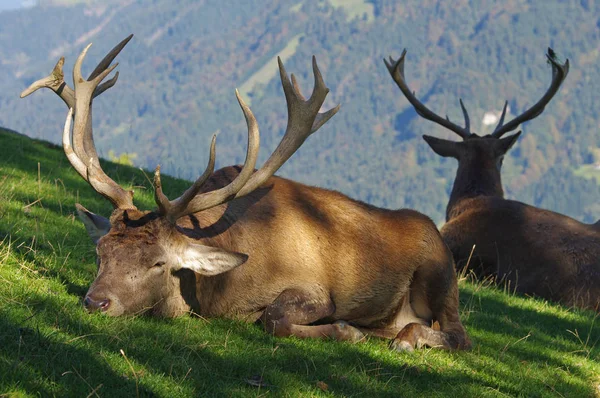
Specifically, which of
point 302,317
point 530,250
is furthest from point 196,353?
point 530,250

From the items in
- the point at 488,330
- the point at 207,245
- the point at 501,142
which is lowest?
the point at 488,330

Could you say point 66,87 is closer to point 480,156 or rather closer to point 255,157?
point 255,157

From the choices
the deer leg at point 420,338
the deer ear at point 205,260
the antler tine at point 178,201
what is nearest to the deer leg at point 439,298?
the deer leg at point 420,338

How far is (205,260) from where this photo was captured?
6.79 m

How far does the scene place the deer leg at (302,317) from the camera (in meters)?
6.97

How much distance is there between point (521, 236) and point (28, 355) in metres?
8.36

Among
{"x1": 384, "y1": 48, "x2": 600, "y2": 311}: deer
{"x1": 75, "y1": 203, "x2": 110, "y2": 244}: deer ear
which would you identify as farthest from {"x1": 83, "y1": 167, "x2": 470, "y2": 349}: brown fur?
{"x1": 384, "y1": 48, "x2": 600, "y2": 311}: deer

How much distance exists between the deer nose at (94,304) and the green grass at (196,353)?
0.06 metres

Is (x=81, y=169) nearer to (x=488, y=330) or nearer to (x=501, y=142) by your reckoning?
(x=488, y=330)

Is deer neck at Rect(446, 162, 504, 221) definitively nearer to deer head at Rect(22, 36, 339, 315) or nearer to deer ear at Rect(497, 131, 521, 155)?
deer ear at Rect(497, 131, 521, 155)

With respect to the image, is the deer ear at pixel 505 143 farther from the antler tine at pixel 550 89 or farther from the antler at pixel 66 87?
the antler at pixel 66 87

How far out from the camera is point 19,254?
737 centimetres

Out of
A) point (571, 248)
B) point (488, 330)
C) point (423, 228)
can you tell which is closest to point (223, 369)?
point (423, 228)

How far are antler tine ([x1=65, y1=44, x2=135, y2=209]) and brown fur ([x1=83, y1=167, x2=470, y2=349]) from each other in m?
0.22
